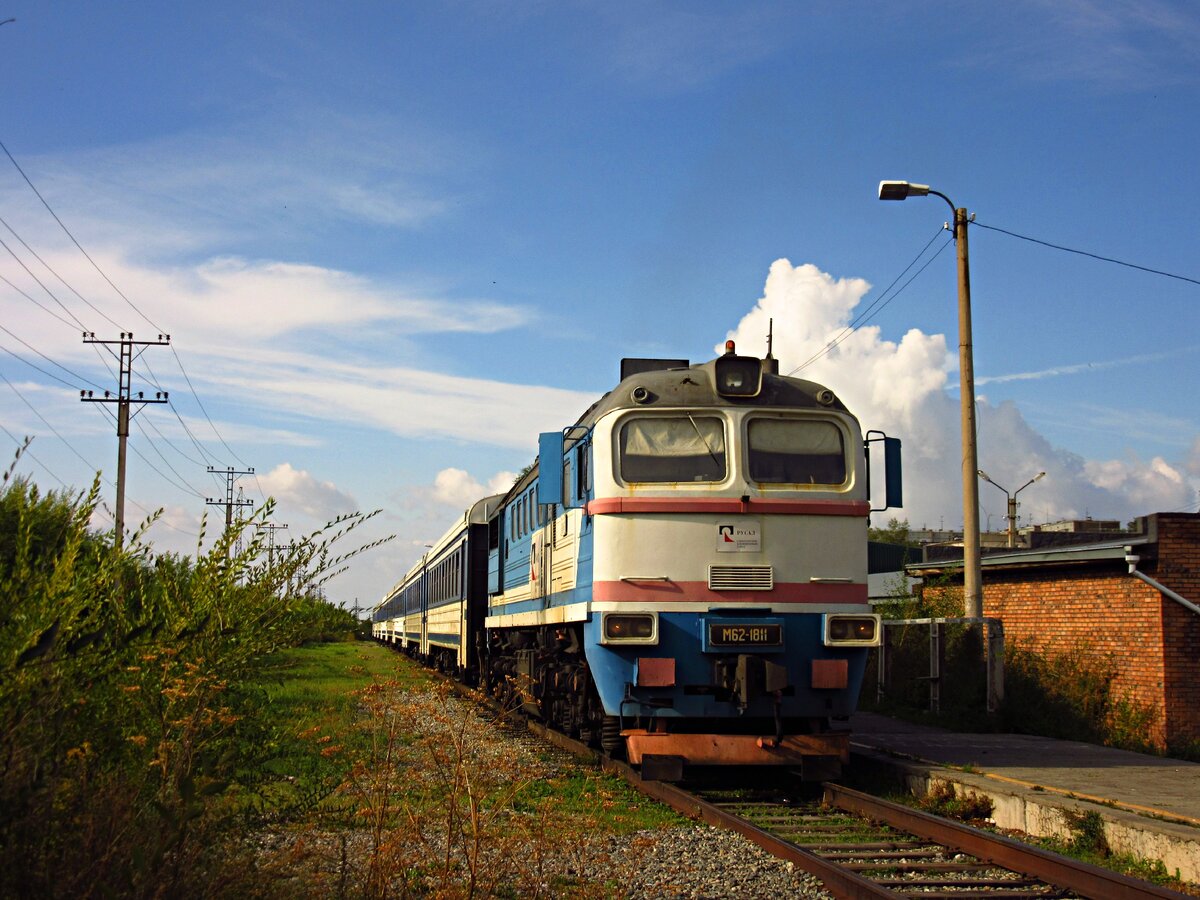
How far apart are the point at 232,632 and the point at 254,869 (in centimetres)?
124

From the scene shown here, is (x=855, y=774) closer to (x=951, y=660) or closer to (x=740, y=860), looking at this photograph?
(x=740, y=860)

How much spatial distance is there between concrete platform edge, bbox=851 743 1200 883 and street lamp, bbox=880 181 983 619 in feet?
16.2

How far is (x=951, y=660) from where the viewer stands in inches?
661

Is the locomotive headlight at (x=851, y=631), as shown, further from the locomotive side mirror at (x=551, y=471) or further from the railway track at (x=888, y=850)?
the locomotive side mirror at (x=551, y=471)

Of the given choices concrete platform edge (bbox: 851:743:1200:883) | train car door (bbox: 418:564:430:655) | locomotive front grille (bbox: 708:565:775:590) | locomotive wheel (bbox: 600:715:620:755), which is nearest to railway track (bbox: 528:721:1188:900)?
concrete platform edge (bbox: 851:743:1200:883)

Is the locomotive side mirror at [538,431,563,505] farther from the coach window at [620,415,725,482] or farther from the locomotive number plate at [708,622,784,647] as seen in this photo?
the locomotive number plate at [708,622,784,647]

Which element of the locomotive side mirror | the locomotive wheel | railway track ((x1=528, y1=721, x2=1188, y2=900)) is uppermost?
the locomotive side mirror

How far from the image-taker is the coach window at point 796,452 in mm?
10477

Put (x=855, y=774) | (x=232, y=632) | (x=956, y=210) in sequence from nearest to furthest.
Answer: (x=232, y=632)
(x=855, y=774)
(x=956, y=210)

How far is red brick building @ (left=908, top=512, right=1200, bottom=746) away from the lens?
1345cm

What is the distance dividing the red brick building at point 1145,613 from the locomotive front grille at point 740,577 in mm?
5924

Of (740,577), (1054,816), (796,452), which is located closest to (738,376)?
(796,452)

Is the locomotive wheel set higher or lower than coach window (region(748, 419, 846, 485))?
lower

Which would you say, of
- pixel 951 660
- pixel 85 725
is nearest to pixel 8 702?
pixel 85 725
